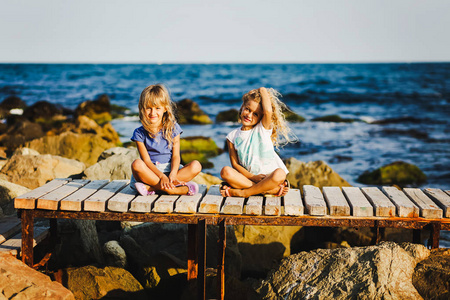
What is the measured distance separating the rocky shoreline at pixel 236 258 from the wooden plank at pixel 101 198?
671mm

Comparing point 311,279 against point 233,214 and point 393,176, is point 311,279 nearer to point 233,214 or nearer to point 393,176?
point 233,214

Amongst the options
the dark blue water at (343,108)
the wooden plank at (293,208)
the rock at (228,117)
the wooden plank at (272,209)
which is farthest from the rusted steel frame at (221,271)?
the rock at (228,117)

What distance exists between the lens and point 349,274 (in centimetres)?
374

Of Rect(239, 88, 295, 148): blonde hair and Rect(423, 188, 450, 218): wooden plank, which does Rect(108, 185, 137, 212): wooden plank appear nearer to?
Rect(239, 88, 295, 148): blonde hair

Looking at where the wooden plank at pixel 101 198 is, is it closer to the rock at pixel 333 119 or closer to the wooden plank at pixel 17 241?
the wooden plank at pixel 17 241

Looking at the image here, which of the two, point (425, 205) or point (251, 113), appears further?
point (251, 113)

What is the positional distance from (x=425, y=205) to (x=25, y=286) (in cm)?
336

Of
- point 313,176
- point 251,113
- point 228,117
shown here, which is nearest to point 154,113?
point 251,113

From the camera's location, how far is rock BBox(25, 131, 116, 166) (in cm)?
906

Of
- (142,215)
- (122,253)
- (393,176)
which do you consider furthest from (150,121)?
(393,176)

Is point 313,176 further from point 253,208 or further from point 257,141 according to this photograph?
point 253,208

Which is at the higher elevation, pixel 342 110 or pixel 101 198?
pixel 101 198

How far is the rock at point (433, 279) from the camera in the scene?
3568 mm

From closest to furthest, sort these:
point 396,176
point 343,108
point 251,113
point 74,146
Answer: point 251,113
point 74,146
point 396,176
point 343,108
